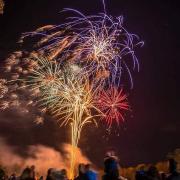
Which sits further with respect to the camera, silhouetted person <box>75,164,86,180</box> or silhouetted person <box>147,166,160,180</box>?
silhouetted person <box>75,164,86,180</box>

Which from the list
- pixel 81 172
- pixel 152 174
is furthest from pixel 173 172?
pixel 81 172

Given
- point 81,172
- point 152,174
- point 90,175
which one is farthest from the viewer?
point 81,172

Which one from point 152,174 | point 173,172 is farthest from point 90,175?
point 173,172

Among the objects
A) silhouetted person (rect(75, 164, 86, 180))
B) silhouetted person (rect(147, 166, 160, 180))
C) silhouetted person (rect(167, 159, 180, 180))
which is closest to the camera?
silhouetted person (rect(147, 166, 160, 180))

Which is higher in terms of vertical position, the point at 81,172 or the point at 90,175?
the point at 81,172

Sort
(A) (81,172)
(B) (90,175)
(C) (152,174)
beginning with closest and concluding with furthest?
1. (C) (152,174)
2. (B) (90,175)
3. (A) (81,172)

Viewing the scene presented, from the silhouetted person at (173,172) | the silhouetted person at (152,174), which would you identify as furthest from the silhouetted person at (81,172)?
the silhouetted person at (173,172)

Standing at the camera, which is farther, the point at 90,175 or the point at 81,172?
the point at 81,172

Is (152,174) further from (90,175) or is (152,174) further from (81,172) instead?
(81,172)

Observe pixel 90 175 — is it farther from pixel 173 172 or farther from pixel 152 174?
pixel 173 172

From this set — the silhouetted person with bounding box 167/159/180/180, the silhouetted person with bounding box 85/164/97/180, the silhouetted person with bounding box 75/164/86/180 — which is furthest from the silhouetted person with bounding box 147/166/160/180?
the silhouetted person with bounding box 75/164/86/180

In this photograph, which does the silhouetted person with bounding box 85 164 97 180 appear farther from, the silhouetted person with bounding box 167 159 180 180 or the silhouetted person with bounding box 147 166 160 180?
the silhouetted person with bounding box 167 159 180 180

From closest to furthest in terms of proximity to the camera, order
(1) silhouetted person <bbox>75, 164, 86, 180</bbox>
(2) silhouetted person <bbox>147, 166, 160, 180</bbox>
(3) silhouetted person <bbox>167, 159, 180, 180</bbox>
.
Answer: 1. (2) silhouetted person <bbox>147, 166, 160, 180</bbox>
2. (3) silhouetted person <bbox>167, 159, 180, 180</bbox>
3. (1) silhouetted person <bbox>75, 164, 86, 180</bbox>

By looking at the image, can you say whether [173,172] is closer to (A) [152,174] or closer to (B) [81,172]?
(A) [152,174]
